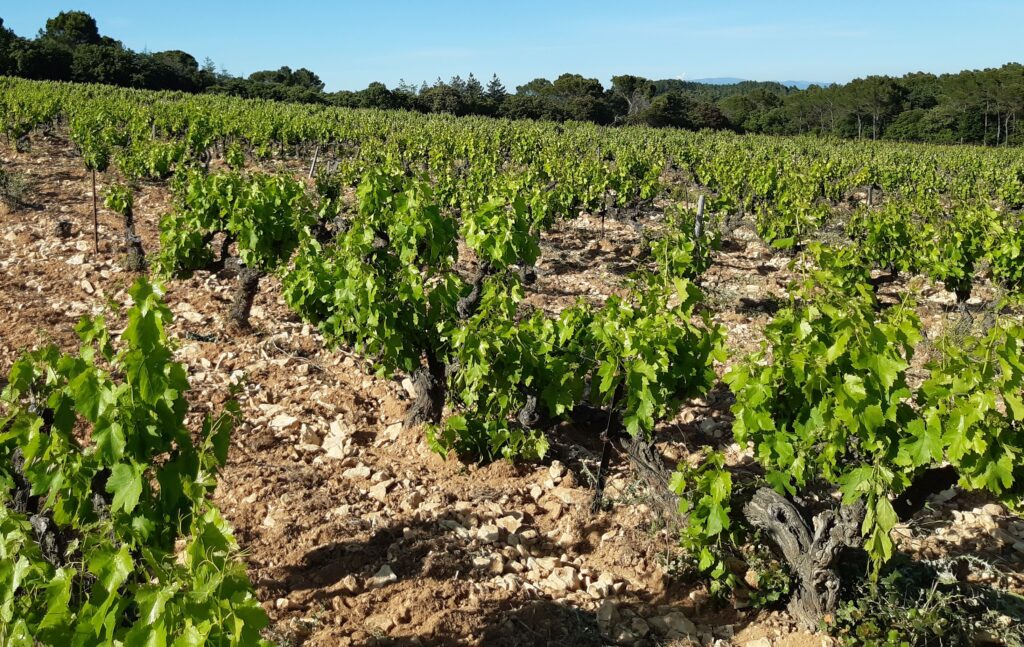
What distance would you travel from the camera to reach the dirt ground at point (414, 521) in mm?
4121

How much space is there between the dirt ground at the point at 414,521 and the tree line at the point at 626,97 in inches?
1751

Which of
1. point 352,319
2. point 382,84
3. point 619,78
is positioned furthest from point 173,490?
point 619,78

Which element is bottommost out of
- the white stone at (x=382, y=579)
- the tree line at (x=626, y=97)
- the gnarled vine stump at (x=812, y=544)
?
the white stone at (x=382, y=579)

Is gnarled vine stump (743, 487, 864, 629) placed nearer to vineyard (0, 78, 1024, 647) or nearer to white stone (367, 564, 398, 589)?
vineyard (0, 78, 1024, 647)

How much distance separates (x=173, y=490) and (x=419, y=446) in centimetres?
297

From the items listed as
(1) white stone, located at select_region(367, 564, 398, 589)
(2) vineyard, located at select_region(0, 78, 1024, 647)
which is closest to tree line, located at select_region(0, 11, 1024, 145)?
(2) vineyard, located at select_region(0, 78, 1024, 647)

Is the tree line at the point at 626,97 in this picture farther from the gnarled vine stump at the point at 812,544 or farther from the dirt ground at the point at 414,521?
the gnarled vine stump at the point at 812,544

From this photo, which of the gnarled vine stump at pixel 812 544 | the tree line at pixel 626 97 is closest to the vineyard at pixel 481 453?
the gnarled vine stump at pixel 812 544

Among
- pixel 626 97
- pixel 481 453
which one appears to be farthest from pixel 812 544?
pixel 626 97

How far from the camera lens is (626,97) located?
64562mm

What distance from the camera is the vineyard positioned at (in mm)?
3070

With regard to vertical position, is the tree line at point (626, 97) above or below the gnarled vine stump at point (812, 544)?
above

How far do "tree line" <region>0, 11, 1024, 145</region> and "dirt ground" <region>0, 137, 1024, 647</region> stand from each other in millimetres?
44469

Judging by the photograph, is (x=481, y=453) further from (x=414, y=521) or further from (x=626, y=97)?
(x=626, y=97)
